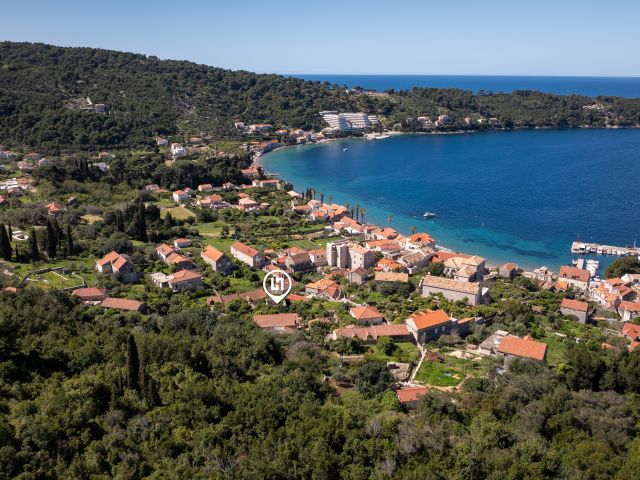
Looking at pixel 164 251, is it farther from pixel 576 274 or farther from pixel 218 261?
pixel 576 274

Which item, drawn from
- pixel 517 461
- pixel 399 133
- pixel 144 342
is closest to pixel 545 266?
pixel 517 461

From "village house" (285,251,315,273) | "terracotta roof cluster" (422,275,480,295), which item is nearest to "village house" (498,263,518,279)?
"terracotta roof cluster" (422,275,480,295)

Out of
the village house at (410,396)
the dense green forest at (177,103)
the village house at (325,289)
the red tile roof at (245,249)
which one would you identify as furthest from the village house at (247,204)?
the village house at (410,396)

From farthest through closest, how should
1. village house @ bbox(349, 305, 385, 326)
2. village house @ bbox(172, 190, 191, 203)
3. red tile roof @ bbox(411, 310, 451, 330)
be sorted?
village house @ bbox(172, 190, 191, 203)
village house @ bbox(349, 305, 385, 326)
red tile roof @ bbox(411, 310, 451, 330)

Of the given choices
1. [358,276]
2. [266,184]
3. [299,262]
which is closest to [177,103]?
[266,184]

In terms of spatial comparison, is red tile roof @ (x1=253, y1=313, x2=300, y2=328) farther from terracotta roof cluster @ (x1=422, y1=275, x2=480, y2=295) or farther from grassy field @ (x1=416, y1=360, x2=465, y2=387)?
terracotta roof cluster @ (x1=422, y1=275, x2=480, y2=295)

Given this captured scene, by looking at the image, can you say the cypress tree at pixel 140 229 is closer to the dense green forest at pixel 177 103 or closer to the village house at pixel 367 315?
the village house at pixel 367 315
